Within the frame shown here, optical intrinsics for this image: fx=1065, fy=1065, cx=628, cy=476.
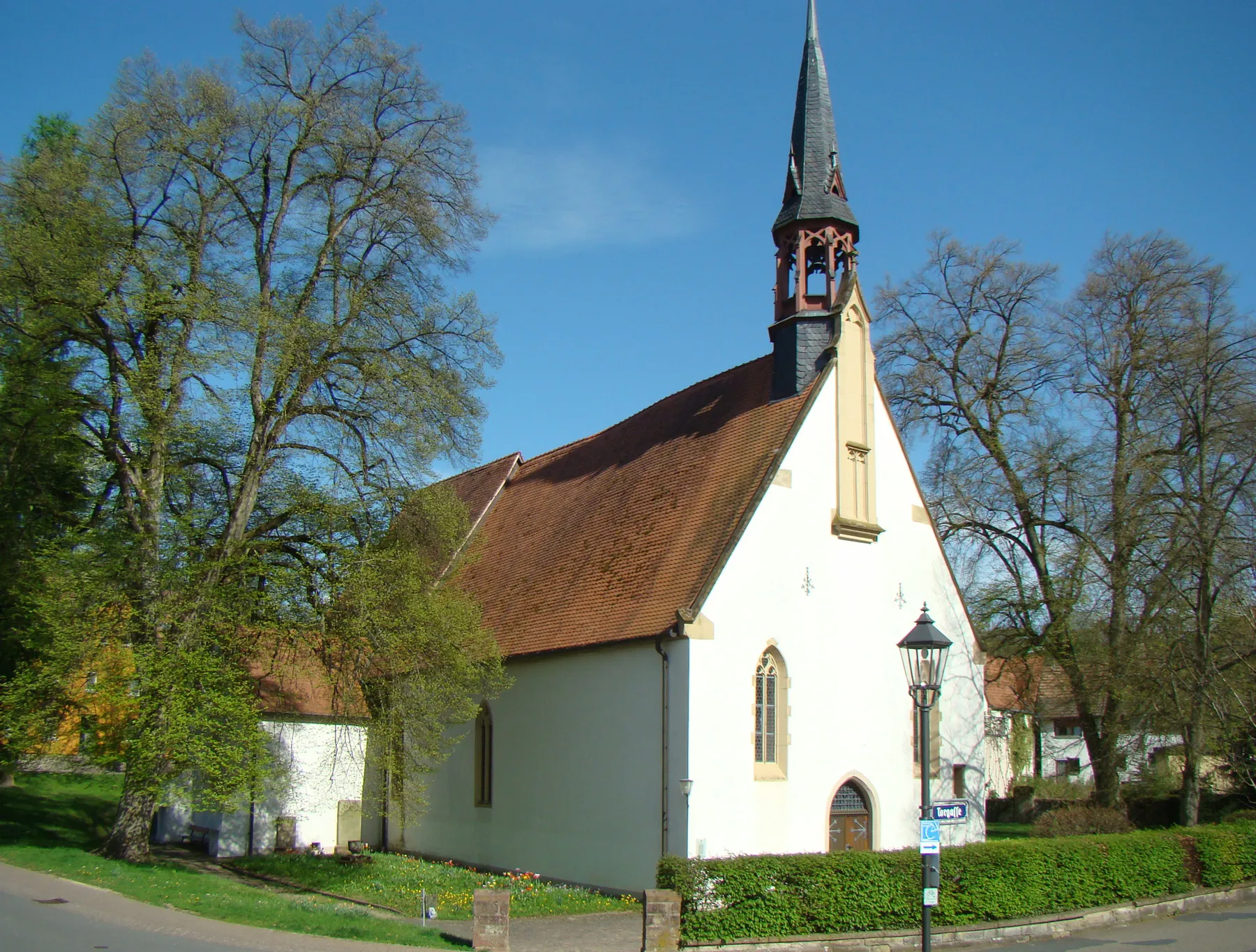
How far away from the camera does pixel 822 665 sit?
20.2 meters

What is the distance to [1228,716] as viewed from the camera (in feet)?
78.6

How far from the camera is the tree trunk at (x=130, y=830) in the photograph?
66.7 feet

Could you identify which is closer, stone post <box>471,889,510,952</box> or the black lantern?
the black lantern

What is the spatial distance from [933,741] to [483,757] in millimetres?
10250

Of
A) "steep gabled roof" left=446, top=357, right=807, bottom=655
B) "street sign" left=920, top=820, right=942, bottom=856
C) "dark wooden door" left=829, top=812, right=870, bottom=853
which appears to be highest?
"steep gabled roof" left=446, top=357, right=807, bottom=655

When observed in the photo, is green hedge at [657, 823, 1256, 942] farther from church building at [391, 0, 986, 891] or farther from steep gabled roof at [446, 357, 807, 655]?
steep gabled roof at [446, 357, 807, 655]

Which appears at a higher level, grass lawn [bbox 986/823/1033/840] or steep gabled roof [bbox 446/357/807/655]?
steep gabled roof [bbox 446/357/807/655]

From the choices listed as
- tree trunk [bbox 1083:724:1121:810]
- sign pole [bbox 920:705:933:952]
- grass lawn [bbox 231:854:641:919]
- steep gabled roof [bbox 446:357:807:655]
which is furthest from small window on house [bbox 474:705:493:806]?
tree trunk [bbox 1083:724:1121:810]

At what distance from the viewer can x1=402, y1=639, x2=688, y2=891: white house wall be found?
61.8 ft

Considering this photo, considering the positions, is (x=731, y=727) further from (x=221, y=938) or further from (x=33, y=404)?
(x=33, y=404)

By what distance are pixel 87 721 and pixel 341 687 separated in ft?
14.2

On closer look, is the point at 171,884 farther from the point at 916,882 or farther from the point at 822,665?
the point at 916,882

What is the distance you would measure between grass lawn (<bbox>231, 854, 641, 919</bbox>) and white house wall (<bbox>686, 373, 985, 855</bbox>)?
2492mm

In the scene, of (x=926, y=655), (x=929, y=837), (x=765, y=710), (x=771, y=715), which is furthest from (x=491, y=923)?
(x=771, y=715)
